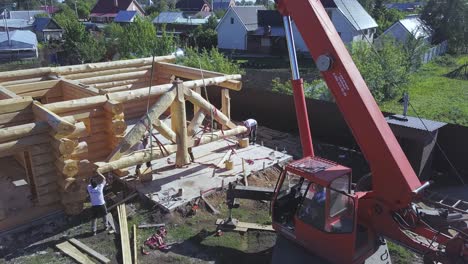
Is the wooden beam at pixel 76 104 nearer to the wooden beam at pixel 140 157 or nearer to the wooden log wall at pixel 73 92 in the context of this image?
the wooden log wall at pixel 73 92

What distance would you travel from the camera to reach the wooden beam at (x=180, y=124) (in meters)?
11.6

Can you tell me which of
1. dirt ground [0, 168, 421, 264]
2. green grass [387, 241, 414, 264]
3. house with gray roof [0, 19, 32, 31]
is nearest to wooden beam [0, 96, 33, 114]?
dirt ground [0, 168, 421, 264]

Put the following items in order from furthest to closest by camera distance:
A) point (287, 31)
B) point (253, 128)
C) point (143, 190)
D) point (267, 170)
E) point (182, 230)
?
point (253, 128), point (267, 170), point (143, 190), point (182, 230), point (287, 31)

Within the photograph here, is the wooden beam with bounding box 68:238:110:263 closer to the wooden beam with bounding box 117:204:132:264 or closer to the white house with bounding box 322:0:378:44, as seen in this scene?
the wooden beam with bounding box 117:204:132:264

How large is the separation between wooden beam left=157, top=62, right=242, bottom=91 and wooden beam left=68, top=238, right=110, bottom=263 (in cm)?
624

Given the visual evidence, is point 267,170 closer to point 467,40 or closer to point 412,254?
point 412,254

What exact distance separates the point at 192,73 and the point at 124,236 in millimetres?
7876

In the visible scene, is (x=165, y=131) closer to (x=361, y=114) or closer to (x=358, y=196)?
(x=358, y=196)

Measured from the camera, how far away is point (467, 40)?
4025 centimetres

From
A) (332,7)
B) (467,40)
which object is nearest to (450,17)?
(467,40)

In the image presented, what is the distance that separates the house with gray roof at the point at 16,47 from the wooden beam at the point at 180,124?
127 ft

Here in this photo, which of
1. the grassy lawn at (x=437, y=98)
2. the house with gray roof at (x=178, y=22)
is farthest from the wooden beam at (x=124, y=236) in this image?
the house with gray roof at (x=178, y=22)

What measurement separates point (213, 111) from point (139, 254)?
537 cm

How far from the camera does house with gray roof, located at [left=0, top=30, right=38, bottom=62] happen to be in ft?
141
